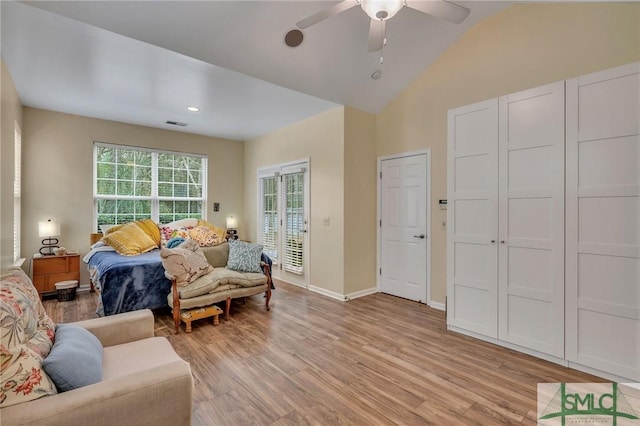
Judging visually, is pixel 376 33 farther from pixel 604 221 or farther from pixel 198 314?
pixel 198 314

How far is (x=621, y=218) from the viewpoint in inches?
86.8

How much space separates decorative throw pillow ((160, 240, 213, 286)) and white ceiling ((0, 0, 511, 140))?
2.00 meters

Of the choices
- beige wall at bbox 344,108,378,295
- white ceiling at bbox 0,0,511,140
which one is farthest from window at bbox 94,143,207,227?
beige wall at bbox 344,108,378,295

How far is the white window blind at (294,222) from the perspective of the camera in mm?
4965

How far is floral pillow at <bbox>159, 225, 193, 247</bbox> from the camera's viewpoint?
4.85m

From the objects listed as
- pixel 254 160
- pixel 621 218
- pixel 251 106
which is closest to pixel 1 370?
pixel 621 218

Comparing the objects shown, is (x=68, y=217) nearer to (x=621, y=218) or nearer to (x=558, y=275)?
(x=558, y=275)

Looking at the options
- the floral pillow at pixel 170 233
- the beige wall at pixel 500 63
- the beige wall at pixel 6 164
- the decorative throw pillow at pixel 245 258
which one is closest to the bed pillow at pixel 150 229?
the floral pillow at pixel 170 233

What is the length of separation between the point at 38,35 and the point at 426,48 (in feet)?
12.9

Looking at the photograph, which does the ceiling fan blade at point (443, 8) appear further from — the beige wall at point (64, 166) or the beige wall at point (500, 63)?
the beige wall at point (64, 166)

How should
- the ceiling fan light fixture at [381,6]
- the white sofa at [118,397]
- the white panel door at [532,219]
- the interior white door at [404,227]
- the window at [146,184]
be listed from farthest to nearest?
the window at [146,184] < the interior white door at [404,227] < the white panel door at [532,219] < the ceiling fan light fixture at [381,6] < the white sofa at [118,397]

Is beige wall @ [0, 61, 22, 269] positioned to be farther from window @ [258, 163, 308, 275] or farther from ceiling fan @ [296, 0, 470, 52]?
window @ [258, 163, 308, 275]

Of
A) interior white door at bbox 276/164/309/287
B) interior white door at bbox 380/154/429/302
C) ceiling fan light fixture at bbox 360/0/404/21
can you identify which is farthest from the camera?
interior white door at bbox 276/164/309/287

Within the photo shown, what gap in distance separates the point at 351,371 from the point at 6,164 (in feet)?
13.0
